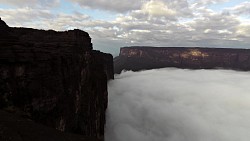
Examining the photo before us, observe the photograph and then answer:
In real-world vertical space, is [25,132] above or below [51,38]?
below

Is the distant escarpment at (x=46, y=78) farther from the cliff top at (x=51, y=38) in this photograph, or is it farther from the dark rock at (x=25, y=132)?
the dark rock at (x=25, y=132)

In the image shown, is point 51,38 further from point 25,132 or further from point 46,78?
point 25,132

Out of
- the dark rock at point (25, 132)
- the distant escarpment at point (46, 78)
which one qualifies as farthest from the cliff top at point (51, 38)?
the dark rock at point (25, 132)

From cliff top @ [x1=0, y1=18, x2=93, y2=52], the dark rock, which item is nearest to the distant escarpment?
cliff top @ [x1=0, y1=18, x2=93, y2=52]

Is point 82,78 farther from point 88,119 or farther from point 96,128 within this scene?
point 96,128

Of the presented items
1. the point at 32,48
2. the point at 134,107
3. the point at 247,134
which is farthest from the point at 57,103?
the point at 247,134

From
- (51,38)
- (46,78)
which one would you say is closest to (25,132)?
(46,78)

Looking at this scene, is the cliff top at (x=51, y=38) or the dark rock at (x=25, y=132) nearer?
the dark rock at (x=25, y=132)

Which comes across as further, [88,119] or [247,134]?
[247,134]

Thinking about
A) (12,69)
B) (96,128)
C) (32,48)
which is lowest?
(96,128)
